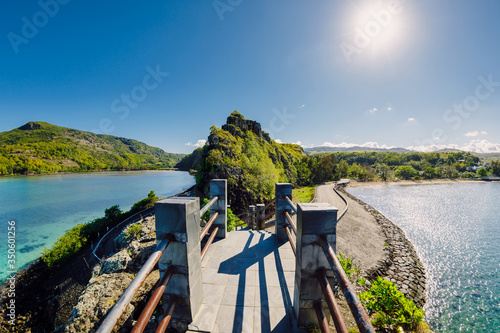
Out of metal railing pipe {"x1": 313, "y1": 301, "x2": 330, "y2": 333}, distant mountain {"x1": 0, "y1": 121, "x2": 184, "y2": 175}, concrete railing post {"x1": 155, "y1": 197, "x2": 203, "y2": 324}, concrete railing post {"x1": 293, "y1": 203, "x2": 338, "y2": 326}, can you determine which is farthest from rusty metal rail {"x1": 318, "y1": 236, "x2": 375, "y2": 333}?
distant mountain {"x1": 0, "y1": 121, "x2": 184, "y2": 175}

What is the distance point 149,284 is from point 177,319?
3.04m

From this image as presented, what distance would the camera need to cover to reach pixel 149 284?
4.84 m

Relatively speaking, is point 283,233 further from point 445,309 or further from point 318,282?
point 445,309

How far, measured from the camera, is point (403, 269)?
12.4 metres

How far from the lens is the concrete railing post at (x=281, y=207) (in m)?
4.64

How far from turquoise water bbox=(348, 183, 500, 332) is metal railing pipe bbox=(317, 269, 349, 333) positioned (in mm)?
12290

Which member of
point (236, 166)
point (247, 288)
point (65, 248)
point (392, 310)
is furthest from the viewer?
point (236, 166)

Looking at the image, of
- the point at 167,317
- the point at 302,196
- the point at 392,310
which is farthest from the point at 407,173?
the point at 167,317

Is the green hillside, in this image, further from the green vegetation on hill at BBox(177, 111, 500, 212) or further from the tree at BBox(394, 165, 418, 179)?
the tree at BBox(394, 165, 418, 179)

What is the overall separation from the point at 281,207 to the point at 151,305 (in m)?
3.49

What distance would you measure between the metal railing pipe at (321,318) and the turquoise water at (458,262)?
39.4ft

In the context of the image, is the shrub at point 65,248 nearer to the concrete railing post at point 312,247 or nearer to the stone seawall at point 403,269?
the concrete railing post at point 312,247

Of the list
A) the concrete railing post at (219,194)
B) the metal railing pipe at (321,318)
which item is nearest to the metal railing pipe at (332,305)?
the metal railing pipe at (321,318)

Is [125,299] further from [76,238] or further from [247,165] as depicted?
[247,165]
